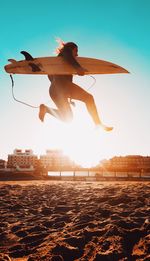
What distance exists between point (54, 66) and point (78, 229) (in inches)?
130

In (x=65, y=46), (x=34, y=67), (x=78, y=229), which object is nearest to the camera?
(x=78, y=229)

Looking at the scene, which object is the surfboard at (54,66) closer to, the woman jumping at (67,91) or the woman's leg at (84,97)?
the woman jumping at (67,91)

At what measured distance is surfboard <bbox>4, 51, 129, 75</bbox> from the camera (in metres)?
5.09

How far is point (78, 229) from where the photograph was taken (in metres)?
4.53

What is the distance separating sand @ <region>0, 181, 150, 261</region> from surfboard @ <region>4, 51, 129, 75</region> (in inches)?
118

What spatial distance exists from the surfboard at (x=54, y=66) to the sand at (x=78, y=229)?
2992mm

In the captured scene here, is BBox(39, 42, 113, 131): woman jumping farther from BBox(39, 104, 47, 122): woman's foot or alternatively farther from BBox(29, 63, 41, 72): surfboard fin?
BBox(39, 104, 47, 122): woman's foot

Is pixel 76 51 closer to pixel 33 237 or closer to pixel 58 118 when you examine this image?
pixel 58 118

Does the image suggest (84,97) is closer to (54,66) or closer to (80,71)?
(80,71)

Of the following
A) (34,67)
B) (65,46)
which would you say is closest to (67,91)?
(65,46)

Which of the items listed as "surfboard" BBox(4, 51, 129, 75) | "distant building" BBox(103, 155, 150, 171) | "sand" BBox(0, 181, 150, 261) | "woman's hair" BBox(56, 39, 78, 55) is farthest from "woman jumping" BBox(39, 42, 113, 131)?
"distant building" BBox(103, 155, 150, 171)

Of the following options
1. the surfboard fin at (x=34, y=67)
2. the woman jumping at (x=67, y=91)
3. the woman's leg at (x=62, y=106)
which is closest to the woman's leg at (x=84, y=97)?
the woman jumping at (x=67, y=91)

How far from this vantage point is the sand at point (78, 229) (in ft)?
11.3

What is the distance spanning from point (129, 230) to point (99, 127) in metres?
2.31
